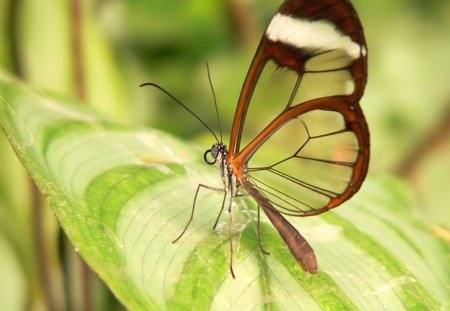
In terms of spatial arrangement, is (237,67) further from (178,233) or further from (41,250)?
(178,233)

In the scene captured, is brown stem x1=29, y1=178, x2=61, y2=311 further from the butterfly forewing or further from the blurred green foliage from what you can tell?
the butterfly forewing

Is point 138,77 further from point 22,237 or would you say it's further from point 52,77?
point 22,237

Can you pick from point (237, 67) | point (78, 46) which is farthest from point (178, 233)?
point (237, 67)

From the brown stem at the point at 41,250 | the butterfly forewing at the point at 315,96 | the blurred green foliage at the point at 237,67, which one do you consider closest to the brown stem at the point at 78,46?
the blurred green foliage at the point at 237,67

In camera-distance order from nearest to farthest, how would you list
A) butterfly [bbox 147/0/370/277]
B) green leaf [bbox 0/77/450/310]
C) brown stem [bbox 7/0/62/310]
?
1. green leaf [bbox 0/77/450/310]
2. butterfly [bbox 147/0/370/277]
3. brown stem [bbox 7/0/62/310]

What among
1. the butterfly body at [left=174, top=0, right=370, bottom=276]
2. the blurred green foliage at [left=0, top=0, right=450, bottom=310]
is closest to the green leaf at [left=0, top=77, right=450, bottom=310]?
the butterfly body at [left=174, top=0, right=370, bottom=276]

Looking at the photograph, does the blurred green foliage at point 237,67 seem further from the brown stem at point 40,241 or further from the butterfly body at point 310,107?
the butterfly body at point 310,107
